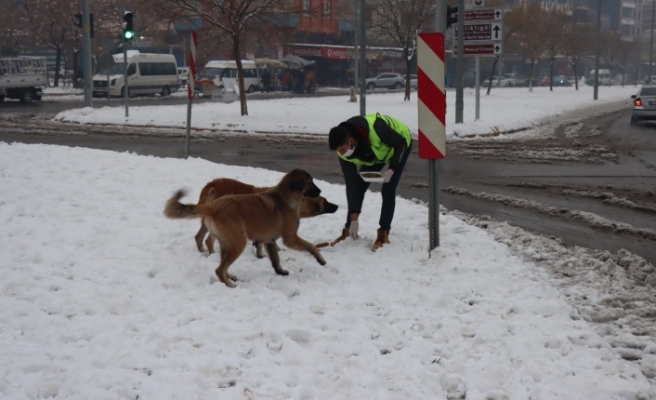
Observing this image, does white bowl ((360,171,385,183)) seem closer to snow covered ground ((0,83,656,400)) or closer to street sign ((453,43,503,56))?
snow covered ground ((0,83,656,400))

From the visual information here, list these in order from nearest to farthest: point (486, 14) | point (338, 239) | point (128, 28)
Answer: point (338, 239) → point (486, 14) → point (128, 28)

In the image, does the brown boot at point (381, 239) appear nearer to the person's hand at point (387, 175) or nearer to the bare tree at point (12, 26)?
the person's hand at point (387, 175)

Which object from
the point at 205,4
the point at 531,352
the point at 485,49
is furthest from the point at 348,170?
the point at 205,4

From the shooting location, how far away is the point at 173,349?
500 centimetres

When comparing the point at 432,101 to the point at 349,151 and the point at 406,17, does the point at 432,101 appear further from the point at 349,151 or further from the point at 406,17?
the point at 406,17

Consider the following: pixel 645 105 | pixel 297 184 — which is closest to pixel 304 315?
pixel 297 184

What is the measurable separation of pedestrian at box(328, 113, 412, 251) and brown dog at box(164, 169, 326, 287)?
2.23 ft

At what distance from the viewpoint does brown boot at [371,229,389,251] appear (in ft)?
26.4

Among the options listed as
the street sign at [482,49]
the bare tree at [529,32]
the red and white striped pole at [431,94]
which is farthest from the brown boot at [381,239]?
the bare tree at [529,32]

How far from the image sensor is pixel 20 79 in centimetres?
3941

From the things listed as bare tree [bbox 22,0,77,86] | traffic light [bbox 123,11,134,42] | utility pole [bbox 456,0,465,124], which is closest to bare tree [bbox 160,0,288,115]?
traffic light [bbox 123,11,134,42]

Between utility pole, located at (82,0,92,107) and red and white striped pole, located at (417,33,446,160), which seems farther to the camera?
utility pole, located at (82,0,92,107)

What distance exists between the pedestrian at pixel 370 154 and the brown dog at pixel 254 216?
0.68m

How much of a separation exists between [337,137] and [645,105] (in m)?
24.7
